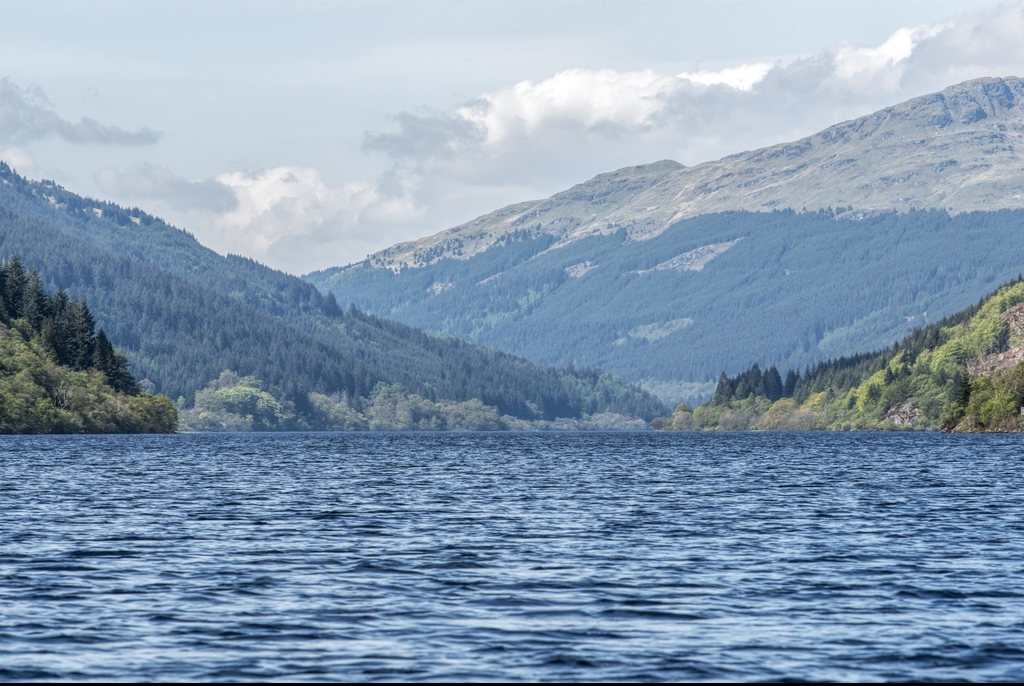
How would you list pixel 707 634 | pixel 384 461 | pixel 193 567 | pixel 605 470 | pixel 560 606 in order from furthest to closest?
pixel 384 461 → pixel 605 470 → pixel 193 567 → pixel 560 606 → pixel 707 634

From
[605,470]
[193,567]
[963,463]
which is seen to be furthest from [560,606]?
[963,463]

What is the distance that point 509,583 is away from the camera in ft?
135

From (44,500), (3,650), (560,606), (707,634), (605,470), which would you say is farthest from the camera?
(605,470)

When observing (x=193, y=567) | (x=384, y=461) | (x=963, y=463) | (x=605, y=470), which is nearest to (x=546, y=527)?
(x=193, y=567)

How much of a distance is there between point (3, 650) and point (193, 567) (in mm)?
14275

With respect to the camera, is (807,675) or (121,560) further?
(121,560)

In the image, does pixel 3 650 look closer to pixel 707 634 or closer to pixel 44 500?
pixel 707 634

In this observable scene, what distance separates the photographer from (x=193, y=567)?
44500mm

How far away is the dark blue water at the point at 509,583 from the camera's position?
96.8ft

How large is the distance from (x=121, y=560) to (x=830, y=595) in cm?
2460

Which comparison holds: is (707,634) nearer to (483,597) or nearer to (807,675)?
(807,675)

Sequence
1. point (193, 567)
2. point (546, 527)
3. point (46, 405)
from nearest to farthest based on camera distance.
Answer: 1. point (193, 567)
2. point (546, 527)
3. point (46, 405)

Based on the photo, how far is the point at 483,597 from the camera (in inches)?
1506

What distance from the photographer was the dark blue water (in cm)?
2952
